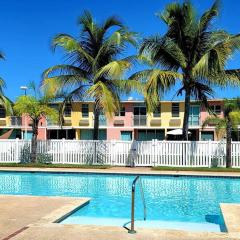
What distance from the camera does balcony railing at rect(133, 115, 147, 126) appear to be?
1984 inches

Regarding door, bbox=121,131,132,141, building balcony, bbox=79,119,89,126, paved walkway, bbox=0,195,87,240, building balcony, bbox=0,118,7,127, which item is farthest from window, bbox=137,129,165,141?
paved walkway, bbox=0,195,87,240

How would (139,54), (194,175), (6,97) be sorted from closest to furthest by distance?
(194,175)
(139,54)
(6,97)

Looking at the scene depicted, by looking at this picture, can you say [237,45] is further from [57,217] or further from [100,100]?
[57,217]

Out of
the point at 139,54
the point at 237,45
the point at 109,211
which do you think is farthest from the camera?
the point at 139,54

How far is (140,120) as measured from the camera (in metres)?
50.4

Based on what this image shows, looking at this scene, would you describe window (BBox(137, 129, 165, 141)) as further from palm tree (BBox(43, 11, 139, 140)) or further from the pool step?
the pool step

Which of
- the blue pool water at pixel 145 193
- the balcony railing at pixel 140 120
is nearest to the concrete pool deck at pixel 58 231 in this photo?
the blue pool water at pixel 145 193

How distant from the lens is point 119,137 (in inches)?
2009

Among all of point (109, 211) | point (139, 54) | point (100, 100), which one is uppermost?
point (139, 54)

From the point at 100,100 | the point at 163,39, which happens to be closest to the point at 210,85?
the point at 163,39

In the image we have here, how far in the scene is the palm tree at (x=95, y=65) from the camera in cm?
2497

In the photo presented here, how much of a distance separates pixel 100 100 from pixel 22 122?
3086 cm

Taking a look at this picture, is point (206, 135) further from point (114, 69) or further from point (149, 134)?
point (114, 69)

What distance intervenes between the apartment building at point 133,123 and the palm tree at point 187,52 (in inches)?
922
